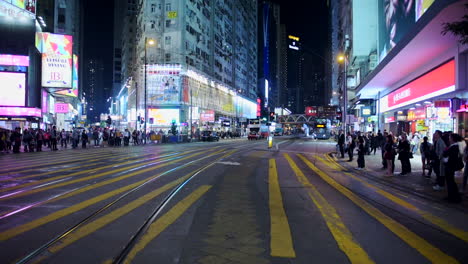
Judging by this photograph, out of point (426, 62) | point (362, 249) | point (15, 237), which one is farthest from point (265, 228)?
point (426, 62)

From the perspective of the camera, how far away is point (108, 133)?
126 ft

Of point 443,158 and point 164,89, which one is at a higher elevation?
point 164,89

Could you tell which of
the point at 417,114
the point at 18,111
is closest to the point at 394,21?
the point at 417,114

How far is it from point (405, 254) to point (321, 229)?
151 centimetres

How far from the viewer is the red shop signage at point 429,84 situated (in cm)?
1650

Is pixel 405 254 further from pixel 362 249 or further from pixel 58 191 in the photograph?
pixel 58 191

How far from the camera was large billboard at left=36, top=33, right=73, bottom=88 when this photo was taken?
43.4 metres

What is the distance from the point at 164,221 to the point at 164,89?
59.0 meters

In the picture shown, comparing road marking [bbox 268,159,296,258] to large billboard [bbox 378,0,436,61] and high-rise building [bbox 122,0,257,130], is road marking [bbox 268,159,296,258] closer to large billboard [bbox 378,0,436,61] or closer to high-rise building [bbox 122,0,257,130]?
large billboard [bbox 378,0,436,61]

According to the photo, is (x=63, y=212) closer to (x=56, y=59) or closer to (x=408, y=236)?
(x=408, y=236)

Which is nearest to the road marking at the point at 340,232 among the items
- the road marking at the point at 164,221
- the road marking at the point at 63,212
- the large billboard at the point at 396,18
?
the road marking at the point at 164,221

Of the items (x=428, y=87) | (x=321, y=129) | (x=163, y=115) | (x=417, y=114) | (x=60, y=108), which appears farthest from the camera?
(x=321, y=129)

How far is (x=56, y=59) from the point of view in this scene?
44.0m

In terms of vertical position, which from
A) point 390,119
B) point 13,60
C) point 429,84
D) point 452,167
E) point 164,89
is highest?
point 164,89
